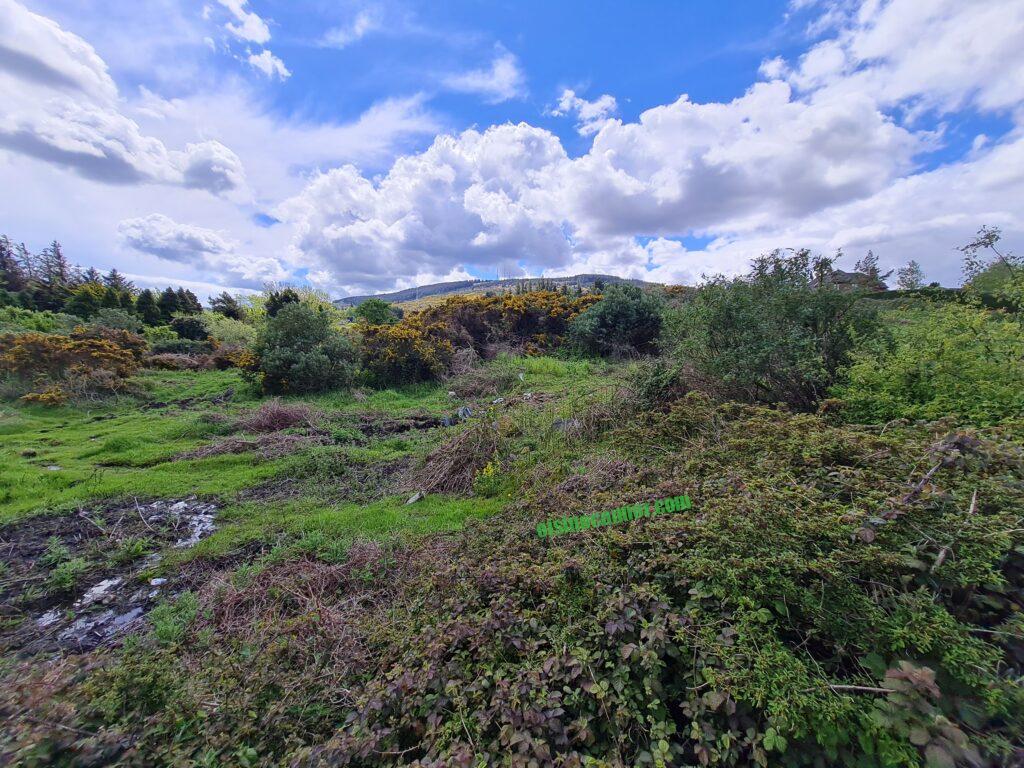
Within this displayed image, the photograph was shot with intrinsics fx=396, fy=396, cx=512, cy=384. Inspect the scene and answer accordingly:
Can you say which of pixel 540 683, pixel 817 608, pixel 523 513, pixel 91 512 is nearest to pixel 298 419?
pixel 91 512

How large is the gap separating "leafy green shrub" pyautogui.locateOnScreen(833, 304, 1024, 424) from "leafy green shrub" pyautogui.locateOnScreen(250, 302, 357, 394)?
11618 millimetres

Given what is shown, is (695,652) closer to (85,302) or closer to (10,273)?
(85,302)

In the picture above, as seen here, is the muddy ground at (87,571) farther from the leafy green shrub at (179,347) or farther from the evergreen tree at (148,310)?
the evergreen tree at (148,310)

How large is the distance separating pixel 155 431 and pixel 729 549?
34.3ft

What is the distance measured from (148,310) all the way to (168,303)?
2.01m

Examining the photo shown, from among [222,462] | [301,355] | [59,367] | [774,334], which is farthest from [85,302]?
[774,334]

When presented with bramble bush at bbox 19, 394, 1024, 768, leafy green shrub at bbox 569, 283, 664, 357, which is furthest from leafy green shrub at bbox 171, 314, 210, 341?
bramble bush at bbox 19, 394, 1024, 768

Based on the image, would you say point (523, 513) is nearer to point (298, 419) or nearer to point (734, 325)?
point (734, 325)

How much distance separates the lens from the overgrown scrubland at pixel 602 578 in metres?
1.57

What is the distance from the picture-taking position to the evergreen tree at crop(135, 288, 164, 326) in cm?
2384

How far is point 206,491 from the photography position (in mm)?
5703

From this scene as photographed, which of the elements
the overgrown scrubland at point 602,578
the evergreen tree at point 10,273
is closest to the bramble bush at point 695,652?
the overgrown scrubland at point 602,578

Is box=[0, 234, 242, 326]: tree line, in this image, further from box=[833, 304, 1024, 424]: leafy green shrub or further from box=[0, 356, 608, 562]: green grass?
box=[833, 304, 1024, 424]: leafy green shrub

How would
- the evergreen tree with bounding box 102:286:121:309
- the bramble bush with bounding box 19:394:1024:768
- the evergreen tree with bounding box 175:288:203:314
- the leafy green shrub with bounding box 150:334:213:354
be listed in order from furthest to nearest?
the evergreen tree with bounding box 175:288:203:314 → the evergreen tree with bounding box 102:286:121:309 → the leafy green shrub with bounding box 150:334:213:354 → the bramble bush with bounding box 19:394:1024:768
